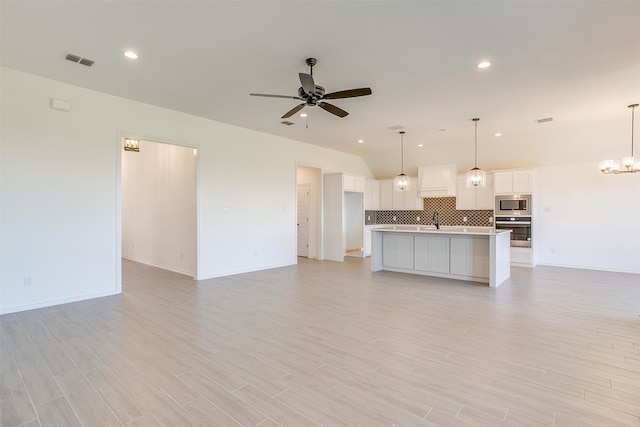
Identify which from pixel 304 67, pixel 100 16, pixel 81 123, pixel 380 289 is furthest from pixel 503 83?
pixel 81 123

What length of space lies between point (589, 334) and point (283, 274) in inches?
187

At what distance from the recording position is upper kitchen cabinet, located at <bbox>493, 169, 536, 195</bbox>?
7316mm

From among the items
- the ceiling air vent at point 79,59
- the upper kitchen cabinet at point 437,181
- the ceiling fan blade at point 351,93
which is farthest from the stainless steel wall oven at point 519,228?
the ceiling air vent at point 79,59

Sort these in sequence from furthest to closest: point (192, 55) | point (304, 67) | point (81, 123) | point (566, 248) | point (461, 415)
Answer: point (566, 248)
point (81, 123)
point (304, 67)
point (192, 55)
point (461, 415)

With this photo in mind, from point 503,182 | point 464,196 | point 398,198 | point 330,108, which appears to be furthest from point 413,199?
point 330,108

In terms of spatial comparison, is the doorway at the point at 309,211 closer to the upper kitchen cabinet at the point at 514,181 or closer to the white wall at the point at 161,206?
the white wall at the point at 161,206

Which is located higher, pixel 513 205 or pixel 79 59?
pixel 79 59

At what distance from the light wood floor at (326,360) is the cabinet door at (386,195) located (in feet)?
17.2

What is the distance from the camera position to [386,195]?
9.94 metres

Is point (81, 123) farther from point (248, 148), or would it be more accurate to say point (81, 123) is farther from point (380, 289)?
point (380, 289)

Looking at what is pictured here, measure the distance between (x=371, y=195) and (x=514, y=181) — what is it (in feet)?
12.3

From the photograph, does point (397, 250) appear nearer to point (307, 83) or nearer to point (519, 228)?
point (519, 228)

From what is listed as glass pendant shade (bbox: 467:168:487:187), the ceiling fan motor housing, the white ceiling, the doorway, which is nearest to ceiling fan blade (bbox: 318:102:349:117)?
the ceiling fan motor housing

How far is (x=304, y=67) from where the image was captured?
369 cm
